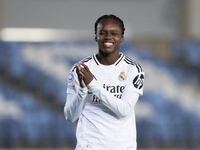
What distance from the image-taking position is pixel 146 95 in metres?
6.66

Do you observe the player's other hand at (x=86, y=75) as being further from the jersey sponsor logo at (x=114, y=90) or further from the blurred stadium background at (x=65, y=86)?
the blurred stadium background at (x=65, y=86)

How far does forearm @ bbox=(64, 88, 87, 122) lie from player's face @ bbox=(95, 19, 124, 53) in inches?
12.3

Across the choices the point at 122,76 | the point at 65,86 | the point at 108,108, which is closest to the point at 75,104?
the point at 108,108

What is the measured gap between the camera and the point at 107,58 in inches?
95.7

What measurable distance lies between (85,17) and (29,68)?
5.07 metres

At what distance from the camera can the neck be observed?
2.42m

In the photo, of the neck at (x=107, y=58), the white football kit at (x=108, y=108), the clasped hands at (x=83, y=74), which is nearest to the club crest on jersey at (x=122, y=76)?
the white football kit at (x=108, y=108)

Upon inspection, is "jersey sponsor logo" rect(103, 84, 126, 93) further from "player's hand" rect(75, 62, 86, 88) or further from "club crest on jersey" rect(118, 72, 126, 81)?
"player's hand" rect(75, 62, 86, 88)

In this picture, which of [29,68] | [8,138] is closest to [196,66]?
[29,68]

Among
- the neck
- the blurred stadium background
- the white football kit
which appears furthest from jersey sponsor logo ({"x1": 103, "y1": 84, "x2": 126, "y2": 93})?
the blurred stadium background

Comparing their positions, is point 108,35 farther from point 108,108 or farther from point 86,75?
point 108,108

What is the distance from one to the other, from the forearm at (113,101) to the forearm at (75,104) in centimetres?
7

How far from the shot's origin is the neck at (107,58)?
2.42 m

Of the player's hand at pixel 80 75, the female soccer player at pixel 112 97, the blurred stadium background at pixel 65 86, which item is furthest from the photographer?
the blurred stadium background at pixel 65 86
